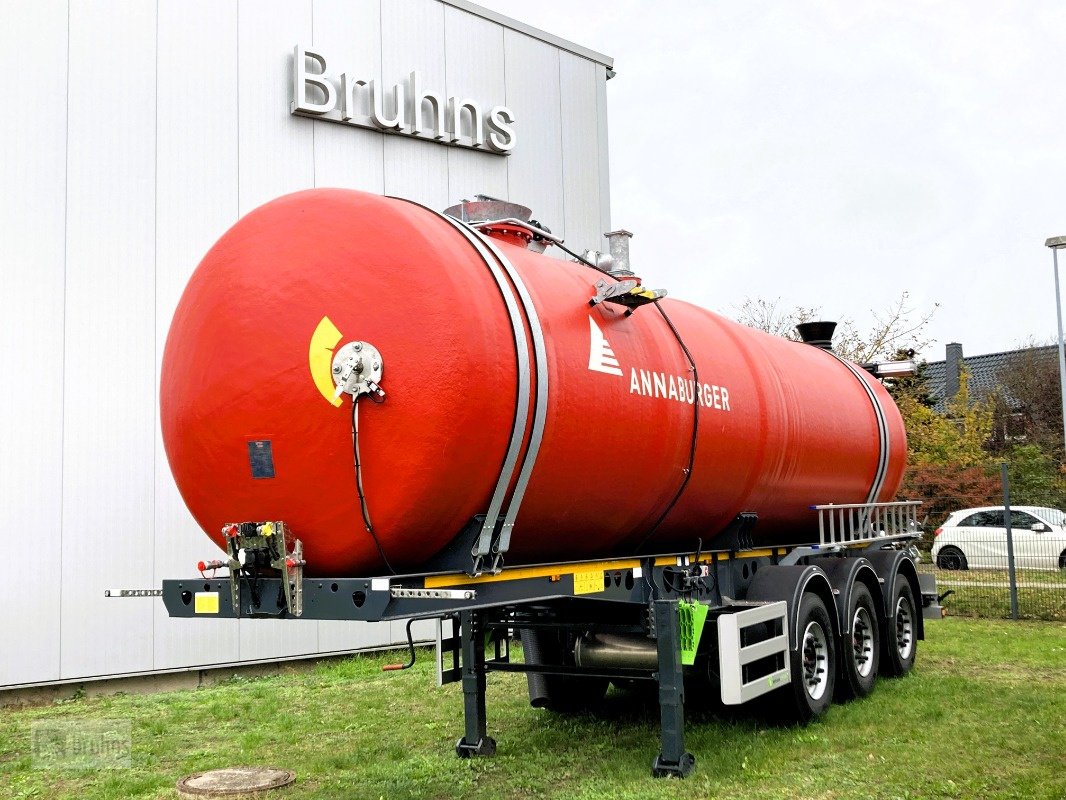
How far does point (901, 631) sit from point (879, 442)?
1.91m

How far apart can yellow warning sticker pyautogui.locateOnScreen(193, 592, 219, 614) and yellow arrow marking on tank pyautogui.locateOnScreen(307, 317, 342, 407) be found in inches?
50.3

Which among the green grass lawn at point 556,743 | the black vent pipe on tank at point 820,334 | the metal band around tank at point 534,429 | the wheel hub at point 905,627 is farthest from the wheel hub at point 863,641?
the metal band around tank at point 534,429

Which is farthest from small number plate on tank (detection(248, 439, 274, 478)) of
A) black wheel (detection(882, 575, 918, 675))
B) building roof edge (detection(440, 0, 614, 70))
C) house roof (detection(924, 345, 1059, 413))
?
house roof (detection(924, 345, 1059, 413))

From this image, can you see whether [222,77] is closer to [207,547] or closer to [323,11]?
[323,11]

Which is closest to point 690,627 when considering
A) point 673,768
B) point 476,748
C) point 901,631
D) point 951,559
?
point 673,768

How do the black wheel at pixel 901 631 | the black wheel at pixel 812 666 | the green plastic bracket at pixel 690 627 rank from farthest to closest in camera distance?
the black wheel at pixel 901 631, the black wheel at pixel 812 666, the green plastic bracket at pixel 690 627

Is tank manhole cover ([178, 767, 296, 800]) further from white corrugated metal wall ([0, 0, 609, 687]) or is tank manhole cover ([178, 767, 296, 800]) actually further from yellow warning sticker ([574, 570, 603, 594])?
white corrugated metal wall ([0, 0, 609, 687])

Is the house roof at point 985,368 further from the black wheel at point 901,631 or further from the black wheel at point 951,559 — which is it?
the black wheel at point 901,631

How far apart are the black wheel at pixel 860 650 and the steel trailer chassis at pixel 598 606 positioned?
187mm

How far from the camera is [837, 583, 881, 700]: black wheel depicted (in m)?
8.58

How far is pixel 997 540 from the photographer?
16250 mm

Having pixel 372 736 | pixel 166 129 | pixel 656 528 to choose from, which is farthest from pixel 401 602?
pixel 166 129

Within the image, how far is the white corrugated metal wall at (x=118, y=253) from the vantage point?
970 centimetres

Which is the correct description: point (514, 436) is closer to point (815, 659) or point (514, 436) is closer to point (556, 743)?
point (556, 743)
